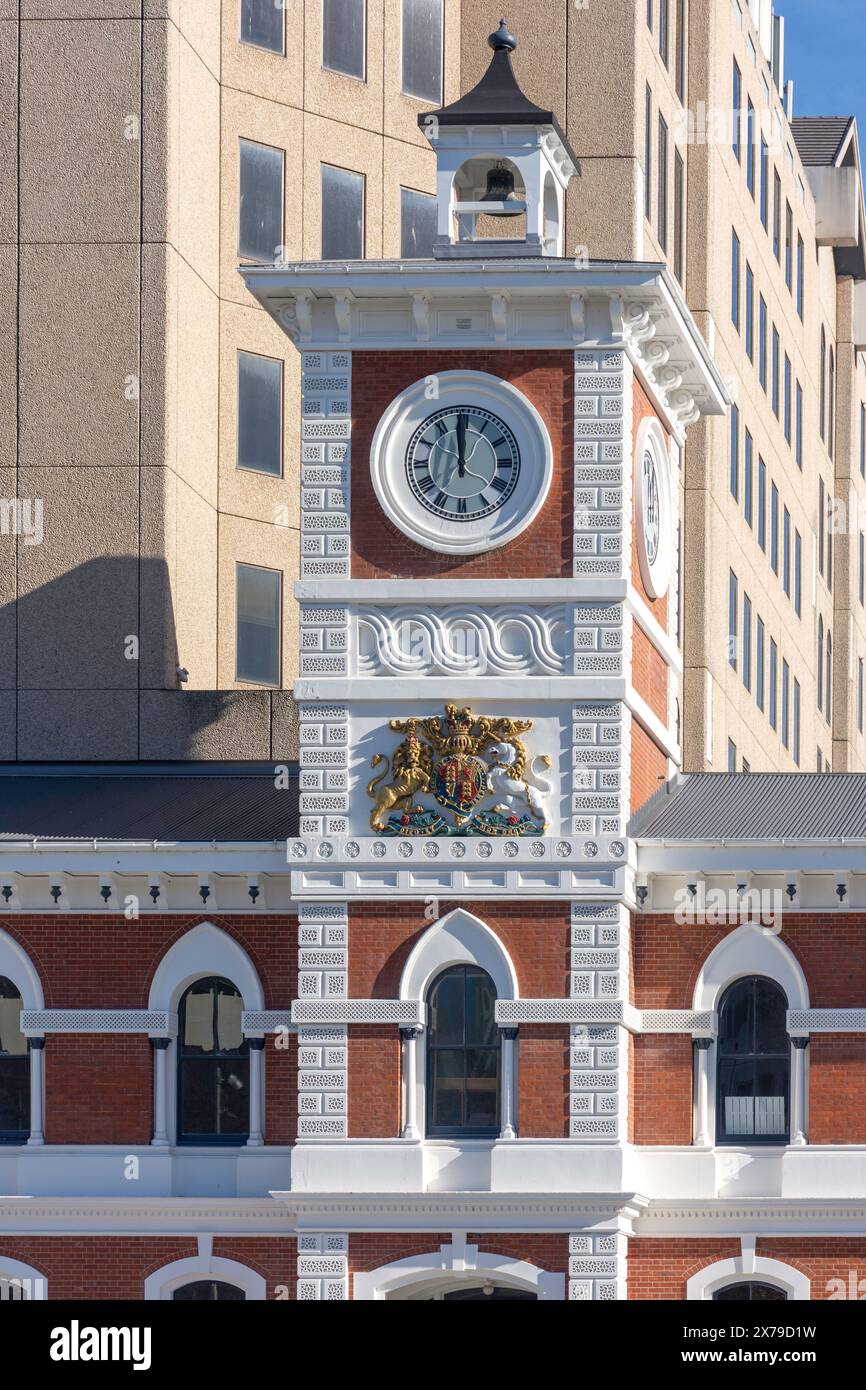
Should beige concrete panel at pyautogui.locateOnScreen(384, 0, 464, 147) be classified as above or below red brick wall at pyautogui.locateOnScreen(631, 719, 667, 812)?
above

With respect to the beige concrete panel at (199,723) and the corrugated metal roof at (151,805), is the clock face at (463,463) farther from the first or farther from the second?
the beige concrete panel at (199,723)

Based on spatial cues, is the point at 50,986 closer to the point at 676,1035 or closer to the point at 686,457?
the point at 676,1035

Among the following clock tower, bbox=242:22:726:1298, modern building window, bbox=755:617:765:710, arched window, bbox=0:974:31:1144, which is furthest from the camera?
modern building window, bbox=755:617:765:710

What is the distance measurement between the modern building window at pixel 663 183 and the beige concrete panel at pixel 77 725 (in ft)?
45.5

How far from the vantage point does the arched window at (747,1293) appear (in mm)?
38844

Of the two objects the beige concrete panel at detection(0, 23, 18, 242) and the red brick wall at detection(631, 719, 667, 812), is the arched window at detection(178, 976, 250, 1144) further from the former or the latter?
the beige concrete panel at detection(0, 23, 18, 242)

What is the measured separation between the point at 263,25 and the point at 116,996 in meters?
20.2

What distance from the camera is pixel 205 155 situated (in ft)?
171

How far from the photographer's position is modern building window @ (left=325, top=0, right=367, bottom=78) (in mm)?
55000

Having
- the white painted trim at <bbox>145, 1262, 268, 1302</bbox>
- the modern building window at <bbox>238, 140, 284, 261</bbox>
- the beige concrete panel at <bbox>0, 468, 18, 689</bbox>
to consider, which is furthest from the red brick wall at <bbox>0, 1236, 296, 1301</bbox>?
the modern building window at <bbox>238, 140, 284, 261</bbox>

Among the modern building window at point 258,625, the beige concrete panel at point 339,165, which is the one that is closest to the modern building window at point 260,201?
the beige concrete panel at point 339,165

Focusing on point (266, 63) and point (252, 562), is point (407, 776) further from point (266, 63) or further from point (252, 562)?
point (266, 63)

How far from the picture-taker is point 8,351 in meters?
50.0

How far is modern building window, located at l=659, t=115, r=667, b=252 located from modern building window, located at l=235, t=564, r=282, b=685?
30.6 ft
